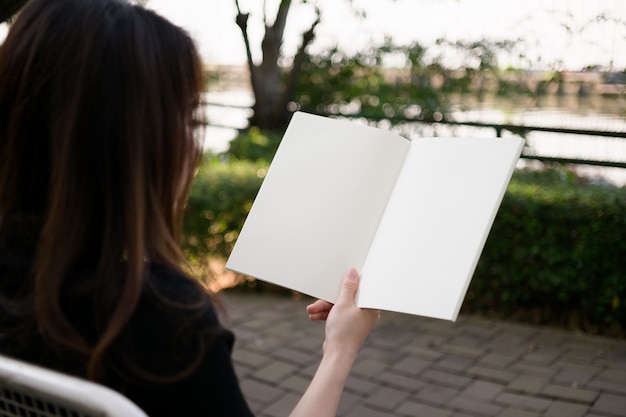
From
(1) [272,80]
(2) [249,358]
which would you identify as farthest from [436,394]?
(1) [272,80]

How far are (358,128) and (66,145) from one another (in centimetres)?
72

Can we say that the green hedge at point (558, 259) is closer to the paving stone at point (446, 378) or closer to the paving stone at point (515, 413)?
the paving stone at point (446, 378)

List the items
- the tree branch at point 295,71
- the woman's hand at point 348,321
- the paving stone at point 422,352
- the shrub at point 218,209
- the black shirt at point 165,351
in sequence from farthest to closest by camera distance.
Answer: the tree branch at point 295,71, the shrub at point 218,209, the paving stone at point 422,352, the woman's hand at point 348,321, the black shirt at point 165,351

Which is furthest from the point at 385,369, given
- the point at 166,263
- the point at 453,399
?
the point at 166,263

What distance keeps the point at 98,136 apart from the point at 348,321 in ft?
1.97

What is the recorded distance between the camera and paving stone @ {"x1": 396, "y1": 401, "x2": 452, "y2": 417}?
308 cm

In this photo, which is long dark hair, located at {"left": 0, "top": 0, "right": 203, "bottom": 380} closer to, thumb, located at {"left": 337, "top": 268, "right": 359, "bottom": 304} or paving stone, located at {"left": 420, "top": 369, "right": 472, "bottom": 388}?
thumb, located at {"left": 337, "top": 268, "right": 359, "bottom": 304}

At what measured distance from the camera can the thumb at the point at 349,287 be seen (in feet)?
4.64

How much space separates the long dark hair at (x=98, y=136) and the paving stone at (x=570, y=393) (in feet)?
8.49

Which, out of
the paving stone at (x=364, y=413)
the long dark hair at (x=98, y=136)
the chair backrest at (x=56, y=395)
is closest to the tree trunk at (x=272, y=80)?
the paving stone at (x=364, y=413)

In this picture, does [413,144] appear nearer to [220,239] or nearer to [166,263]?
[166,263]

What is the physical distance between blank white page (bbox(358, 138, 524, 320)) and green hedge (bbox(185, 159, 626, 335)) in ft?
9.42

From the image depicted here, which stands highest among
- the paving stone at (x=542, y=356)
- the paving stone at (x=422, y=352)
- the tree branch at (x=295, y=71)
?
the tree branch at (x=295, y=71)

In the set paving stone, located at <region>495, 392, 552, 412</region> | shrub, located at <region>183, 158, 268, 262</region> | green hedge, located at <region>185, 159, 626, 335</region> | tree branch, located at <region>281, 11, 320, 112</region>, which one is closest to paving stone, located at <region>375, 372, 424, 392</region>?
paving stone, located at <region>495, 392, 552, 412</region>
